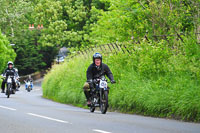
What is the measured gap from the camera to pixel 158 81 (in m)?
15.5

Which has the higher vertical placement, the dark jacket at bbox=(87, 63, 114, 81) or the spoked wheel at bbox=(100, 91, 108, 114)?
the dark jacket at bbox=(87, 63, 114, 81)

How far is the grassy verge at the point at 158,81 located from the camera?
13352 mm

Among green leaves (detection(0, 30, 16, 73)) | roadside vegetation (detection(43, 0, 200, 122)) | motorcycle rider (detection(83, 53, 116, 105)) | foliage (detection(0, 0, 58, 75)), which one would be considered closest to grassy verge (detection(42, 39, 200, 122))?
roadside vegetation (detection(43, 0, 200, 122))

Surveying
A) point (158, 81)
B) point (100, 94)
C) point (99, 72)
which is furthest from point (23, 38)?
point (158, 81)

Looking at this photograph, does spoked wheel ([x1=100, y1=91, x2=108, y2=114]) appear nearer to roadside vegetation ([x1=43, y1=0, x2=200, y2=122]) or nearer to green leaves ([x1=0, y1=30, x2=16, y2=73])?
roadside vegetation ([x1=43, y1=0, x2=200, y2=122])

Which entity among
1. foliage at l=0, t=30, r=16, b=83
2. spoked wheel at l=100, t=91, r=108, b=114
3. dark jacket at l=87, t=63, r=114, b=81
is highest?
foliage at l=0, t=30, r=16, b=83

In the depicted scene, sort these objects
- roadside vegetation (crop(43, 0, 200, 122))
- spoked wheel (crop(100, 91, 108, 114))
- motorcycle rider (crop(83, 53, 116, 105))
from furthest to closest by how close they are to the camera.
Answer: motorcycle rider (crop(83, 53, 116, 105)) < spoked wheel (crop(100, 91, 108, 114)) < roadside vegetation (crop(43, 0, 200, 122))

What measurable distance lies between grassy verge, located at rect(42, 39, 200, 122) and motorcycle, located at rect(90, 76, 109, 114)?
0.79 meters

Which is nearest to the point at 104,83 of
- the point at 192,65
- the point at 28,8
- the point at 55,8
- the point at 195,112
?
the point at 192,65

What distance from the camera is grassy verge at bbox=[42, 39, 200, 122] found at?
13.4 metres

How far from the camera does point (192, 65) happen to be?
14320mm

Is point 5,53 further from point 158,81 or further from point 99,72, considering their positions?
point 158,81

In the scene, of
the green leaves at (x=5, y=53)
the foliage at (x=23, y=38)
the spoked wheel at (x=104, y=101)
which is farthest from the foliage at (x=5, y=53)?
the spoked wheel at (x=104, y=101)

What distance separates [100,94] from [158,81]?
1729mm
